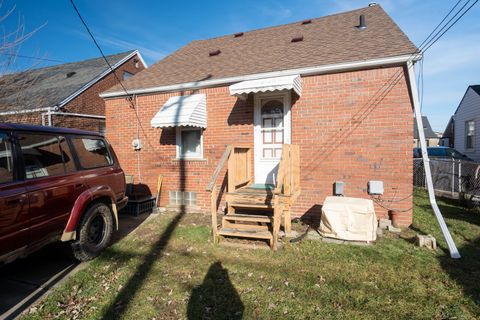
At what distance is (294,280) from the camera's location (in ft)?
12.2

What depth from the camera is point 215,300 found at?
329 centimetres

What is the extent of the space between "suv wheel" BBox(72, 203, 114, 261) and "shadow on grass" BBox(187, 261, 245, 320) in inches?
80.5

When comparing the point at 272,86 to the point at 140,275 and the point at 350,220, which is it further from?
the point at 140,275

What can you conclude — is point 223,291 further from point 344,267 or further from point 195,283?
point 344,267

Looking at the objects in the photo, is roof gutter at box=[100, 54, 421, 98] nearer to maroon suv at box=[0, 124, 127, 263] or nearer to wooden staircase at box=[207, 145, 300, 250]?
wooden staircase at box=[207, 145, 300, 250]

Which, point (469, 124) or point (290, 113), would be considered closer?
point (290, 113)

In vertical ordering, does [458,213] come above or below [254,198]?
below

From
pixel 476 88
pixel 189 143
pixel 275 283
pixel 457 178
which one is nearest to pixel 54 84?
pixel 189 143

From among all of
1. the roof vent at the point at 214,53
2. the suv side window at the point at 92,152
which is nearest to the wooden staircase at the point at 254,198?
the suv side window at the point at 92,152

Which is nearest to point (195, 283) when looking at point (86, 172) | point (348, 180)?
point (86, 172)

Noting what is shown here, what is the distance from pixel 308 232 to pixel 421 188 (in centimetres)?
793

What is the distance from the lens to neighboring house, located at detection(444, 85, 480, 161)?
53.4 ft

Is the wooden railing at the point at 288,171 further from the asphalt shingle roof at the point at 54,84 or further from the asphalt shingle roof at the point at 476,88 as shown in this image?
the asphalt shingle roof at the point at 476,88

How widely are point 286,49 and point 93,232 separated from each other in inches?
260
